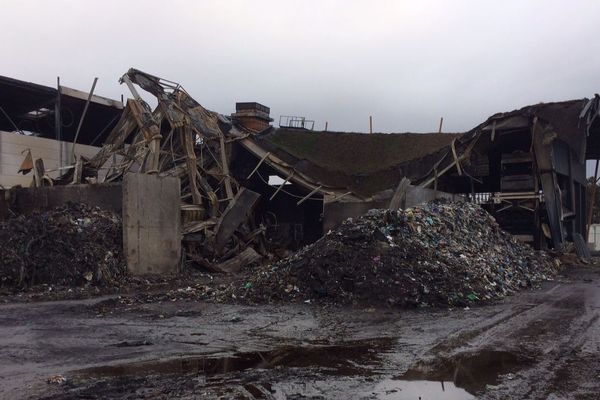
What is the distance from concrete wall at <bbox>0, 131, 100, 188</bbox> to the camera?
17.7 metres

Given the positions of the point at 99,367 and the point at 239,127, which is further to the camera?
the point at 239,127

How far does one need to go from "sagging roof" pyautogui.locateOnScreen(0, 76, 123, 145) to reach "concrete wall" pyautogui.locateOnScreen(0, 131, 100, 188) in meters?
0.63

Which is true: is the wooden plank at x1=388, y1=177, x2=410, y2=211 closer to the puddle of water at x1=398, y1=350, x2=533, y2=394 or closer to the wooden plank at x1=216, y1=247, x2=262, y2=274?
the wooden plank at x1=216, y1=247, x2=262, y2=274

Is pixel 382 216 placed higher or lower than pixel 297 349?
higher

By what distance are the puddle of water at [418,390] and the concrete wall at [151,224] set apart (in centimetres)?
875

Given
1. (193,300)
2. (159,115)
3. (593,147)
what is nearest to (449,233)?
(193,300)

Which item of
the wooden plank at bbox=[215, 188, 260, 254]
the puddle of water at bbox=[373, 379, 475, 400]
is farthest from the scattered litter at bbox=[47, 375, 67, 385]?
the wooden plank at bbox=[215, 188, 260, 254]

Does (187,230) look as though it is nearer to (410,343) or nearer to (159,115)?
(159,115)

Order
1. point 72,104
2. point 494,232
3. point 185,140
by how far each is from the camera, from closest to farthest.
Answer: point 494,232
point 185,140
point 72,104

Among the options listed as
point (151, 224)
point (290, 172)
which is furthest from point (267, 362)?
point (290, 172)

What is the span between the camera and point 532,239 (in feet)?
54.0

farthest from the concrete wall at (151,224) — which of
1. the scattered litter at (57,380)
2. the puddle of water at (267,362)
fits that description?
the scattered litter at (57,380)

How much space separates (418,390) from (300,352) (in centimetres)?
167

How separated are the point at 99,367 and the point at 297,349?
1984 millimetres
